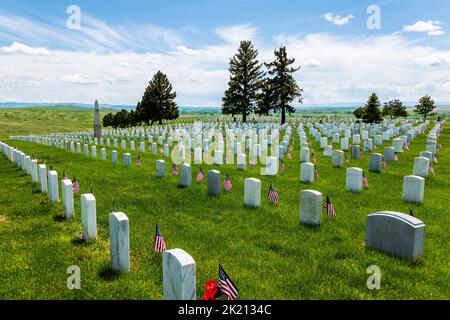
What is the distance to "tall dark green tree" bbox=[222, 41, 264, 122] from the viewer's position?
179ft

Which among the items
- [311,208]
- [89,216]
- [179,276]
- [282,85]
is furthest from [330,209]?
[282,85]

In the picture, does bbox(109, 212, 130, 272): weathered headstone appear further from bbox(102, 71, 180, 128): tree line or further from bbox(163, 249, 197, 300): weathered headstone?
bbox(102, 71, 180, 128): tree line

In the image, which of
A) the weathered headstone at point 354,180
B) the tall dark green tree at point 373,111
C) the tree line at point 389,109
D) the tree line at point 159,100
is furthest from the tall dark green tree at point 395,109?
the weathered headstone at point 354,180

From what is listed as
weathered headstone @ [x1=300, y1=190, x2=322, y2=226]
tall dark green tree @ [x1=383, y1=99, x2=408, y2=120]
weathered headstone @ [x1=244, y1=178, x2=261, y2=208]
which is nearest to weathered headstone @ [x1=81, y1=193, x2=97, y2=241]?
weathered headstone @ [x1=244, y1=178, x2=261, y2=208]

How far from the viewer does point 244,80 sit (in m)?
55.0

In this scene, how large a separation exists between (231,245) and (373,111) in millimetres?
54060

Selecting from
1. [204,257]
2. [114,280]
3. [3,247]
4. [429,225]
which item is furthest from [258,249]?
[3,247]

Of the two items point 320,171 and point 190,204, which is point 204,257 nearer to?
point 190,204

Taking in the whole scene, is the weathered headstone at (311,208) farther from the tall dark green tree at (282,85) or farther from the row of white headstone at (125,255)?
the tall dark green tree at (282,85)

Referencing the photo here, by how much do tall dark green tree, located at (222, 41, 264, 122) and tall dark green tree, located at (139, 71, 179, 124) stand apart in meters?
14.0

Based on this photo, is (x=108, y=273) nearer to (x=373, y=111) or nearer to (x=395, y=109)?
(x=373, y=111)

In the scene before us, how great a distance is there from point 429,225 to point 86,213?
7.20 meters

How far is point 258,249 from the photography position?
6.32 metres

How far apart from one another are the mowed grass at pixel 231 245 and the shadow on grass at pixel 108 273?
16 millimetres
